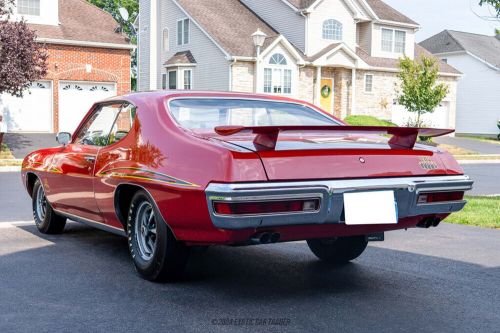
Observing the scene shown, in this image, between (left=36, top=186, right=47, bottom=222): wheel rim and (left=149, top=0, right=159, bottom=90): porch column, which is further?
(left=149, top=0, right=159, bottom=90): porch column

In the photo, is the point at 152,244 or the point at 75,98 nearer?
the point at 152,244

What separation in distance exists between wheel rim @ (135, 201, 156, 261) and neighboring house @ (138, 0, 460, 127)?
26123 mm

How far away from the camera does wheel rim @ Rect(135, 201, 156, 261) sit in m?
5.27

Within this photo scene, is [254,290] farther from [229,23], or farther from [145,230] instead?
[229,23]

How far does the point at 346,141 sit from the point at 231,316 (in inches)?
61.2

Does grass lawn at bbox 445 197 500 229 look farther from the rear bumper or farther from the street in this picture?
the rear bumper

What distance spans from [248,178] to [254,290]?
111 centimetres

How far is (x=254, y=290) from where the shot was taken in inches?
198

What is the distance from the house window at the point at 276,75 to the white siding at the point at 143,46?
8299 millimetres

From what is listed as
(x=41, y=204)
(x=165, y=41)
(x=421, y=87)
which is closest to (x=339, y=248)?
(x=41, y=204)

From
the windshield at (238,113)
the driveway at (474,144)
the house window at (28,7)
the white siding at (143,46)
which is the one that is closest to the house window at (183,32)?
the white siding at (143,46)

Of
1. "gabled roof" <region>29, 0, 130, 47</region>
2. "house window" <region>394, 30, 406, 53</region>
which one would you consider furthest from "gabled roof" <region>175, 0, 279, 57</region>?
"house window" <region>394, 30, 406, 53</region>

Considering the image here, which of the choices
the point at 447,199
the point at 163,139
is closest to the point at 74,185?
the point at 163,139

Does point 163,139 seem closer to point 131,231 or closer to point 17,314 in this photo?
point 131,231
